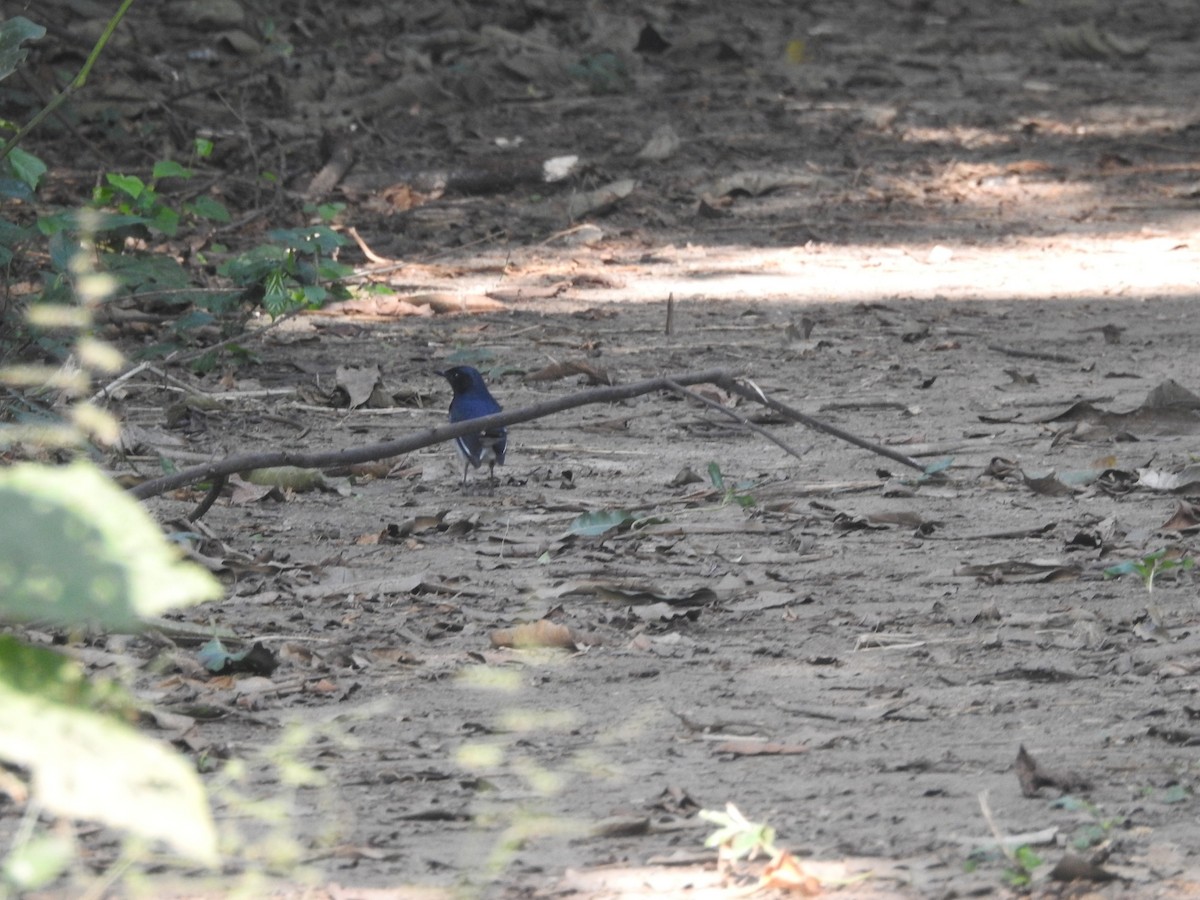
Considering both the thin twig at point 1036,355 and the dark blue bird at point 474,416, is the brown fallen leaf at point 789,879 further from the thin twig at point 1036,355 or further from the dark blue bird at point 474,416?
the thin twig at point 1036,355

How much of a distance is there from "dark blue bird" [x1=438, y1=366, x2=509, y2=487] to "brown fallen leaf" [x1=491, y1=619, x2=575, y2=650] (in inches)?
42.8

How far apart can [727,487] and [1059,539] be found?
94cm

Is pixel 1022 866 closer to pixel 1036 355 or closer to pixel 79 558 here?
pixel 79 558

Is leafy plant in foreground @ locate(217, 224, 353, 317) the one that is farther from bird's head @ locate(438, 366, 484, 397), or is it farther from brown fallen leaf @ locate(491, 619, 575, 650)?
brown fallen leaf @ locate(491, 619, 575, 650)

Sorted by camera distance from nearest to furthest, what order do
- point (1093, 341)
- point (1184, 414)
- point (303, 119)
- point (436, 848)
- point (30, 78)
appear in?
1. point (436, 848)
2. point (1184, 414)
3. point (1093, 341)
4. point (30, 78)
5. point (303, 119)

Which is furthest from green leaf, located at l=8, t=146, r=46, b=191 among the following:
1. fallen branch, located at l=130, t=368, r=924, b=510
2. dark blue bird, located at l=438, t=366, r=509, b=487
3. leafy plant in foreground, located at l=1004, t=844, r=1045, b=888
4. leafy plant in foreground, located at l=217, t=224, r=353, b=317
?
leafy plant in foreground, located at l=1004, t=844, r=1045, b=888

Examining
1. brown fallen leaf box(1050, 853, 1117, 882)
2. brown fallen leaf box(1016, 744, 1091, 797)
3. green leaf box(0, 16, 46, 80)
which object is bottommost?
brown fallen leaf box(1016, 744, 1091, 797)

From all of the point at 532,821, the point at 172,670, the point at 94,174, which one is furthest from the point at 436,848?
the point at 94,174

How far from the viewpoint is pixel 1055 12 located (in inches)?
607

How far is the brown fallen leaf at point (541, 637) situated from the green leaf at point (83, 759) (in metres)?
2.18

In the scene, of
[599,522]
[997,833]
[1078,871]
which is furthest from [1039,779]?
[599,522]

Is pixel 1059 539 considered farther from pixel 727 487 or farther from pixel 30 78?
pixel 30 78

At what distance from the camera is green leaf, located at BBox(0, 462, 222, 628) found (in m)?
0.97

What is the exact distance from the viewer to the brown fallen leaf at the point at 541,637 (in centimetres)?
322
